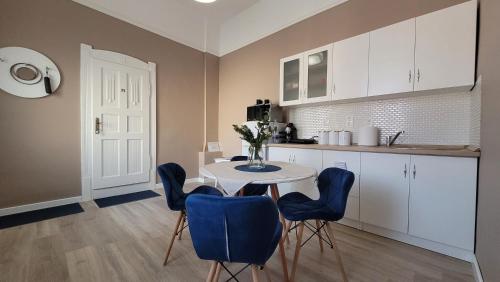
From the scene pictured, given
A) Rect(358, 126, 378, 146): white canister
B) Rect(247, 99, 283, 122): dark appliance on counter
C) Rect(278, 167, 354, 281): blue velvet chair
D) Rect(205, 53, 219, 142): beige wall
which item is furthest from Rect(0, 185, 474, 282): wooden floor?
Rect(205, 53, 219, 142): beige wall

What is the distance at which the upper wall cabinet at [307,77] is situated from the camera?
2.81 m

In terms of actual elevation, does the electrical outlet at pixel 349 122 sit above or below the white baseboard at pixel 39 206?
above

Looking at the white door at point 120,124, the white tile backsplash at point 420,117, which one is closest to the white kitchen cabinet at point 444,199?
the white tile backsplash at point 420,117

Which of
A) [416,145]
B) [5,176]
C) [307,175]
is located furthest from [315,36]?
[5,176]

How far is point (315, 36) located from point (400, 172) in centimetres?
226

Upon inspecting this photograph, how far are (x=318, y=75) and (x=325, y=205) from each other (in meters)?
1.88

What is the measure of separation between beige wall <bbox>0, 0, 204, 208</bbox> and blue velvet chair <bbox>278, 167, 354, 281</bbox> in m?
3.15

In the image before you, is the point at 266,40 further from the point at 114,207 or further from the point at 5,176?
the point at 5,176

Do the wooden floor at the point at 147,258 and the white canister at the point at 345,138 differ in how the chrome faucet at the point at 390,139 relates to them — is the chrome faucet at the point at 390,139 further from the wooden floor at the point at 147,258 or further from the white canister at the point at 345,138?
the wooden floor at the point at 147,258

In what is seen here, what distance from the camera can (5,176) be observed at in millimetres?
2592

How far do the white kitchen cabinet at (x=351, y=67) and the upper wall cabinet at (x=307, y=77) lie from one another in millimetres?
92

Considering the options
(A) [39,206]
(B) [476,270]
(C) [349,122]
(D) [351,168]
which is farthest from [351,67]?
(A) [39,206]

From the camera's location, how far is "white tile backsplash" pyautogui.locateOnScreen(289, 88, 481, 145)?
6.84 feet

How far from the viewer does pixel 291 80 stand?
3266 mm
